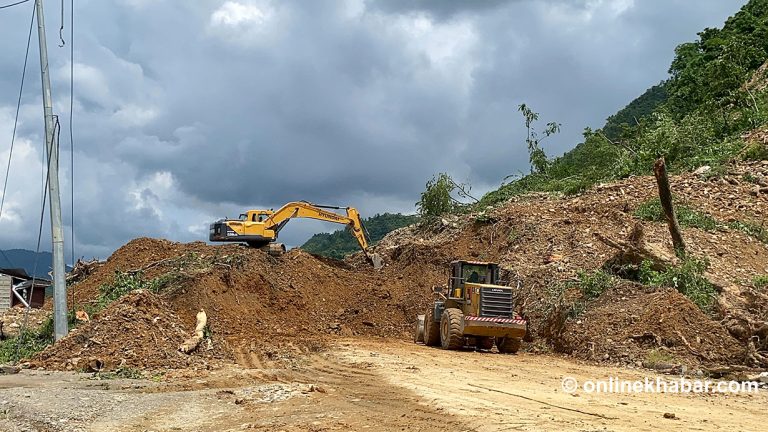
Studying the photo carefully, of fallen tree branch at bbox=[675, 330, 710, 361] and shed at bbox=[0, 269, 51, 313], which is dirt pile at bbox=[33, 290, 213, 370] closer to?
fallen tree branch at bbox=[675, 330, 710, 361]

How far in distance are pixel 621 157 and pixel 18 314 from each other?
2387cm

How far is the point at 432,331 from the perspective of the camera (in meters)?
18.9

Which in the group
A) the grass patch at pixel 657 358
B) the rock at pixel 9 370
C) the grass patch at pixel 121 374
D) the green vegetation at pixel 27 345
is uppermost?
the grass patch at pixel 657 358

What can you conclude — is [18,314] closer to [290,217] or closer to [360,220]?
[290,217]

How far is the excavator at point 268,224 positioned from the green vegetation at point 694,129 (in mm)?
7157

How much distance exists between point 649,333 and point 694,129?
17529 millimetres

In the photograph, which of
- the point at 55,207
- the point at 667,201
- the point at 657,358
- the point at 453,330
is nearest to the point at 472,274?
the point at 453,330

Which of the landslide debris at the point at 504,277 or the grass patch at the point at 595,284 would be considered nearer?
the landslide debris at the point at 504,277

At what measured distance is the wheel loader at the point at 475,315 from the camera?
17.0 metres

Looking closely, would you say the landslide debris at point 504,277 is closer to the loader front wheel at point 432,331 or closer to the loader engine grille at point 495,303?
the loader engine grille at point 495,303

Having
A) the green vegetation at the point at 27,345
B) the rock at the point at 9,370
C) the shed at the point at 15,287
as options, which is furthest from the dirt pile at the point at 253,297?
the shed at the point at 15,287

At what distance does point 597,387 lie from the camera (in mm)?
11359

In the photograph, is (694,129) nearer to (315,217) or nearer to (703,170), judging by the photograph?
(703,170)

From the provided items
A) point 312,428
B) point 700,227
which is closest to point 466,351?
point 700,227
